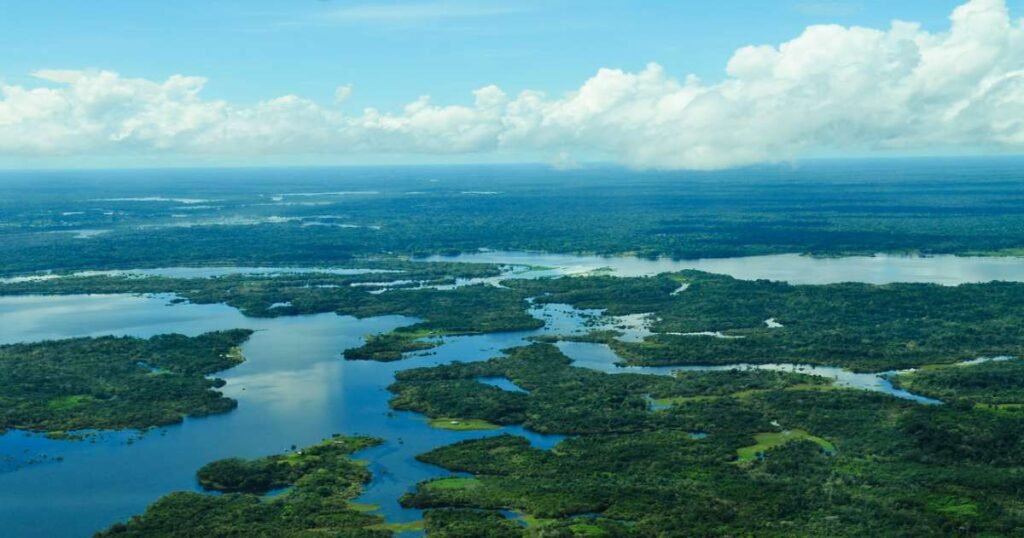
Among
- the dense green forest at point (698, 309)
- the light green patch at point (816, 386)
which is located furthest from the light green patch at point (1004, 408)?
the dense green forest at point (698, 309)

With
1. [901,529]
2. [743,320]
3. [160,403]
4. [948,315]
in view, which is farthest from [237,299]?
[901,529]

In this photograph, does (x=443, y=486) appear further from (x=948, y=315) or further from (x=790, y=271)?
(x=790, y=271)

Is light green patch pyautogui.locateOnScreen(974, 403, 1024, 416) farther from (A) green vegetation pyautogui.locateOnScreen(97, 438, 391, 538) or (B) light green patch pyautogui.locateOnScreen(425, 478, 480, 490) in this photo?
(A) green vegetation pyautogui.locateOnScreen(97, 438, 391, 538)

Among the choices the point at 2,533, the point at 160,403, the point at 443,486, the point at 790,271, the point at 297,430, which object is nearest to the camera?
the point at 2,533

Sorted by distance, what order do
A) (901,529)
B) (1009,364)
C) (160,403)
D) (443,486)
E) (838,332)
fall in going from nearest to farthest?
(901,529) < (443,486) < (160,403) < (1009,364) < (838,332)

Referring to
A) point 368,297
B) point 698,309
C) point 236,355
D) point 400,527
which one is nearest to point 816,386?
point 698,309

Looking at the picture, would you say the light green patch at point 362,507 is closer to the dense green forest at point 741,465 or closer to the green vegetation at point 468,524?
the dense green forest at point 741,465
